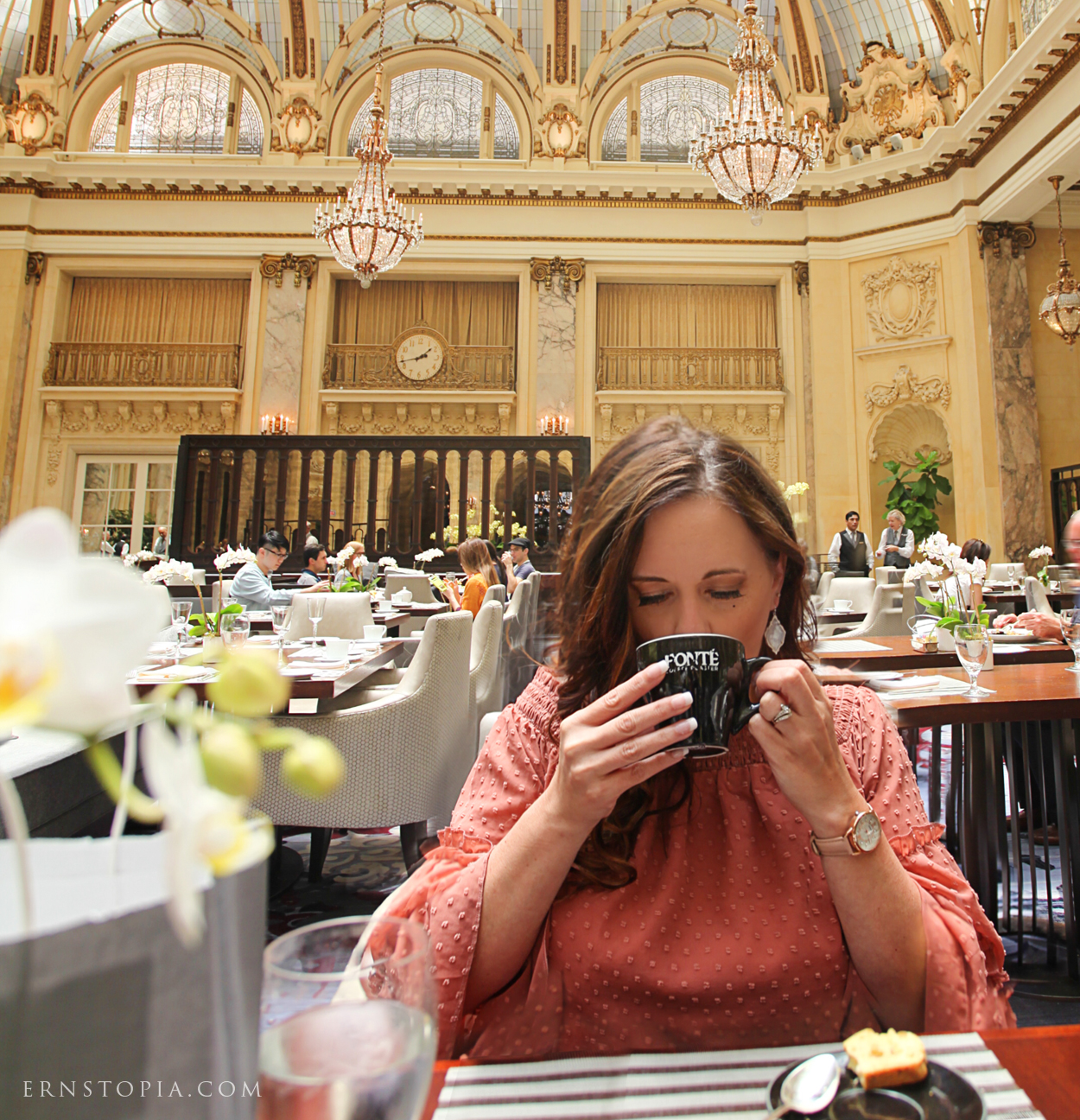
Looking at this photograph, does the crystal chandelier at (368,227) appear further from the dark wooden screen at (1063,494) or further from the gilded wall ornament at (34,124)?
the dark wooden screen at (1063,494)

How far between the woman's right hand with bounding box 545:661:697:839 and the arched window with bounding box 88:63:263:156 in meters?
15.8

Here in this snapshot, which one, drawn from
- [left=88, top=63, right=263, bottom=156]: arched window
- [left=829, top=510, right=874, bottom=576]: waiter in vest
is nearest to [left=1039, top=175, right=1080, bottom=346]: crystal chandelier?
[left=829, top=510, right=874, bottom=576]: waiter in vest

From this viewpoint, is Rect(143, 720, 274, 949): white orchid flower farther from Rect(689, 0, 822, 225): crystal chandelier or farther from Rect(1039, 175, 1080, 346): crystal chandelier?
Rect(1039, 175, 1080, 346): crystal chandelier

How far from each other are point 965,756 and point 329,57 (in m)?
15.1

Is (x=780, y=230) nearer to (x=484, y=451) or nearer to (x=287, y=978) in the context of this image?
(x=484, y=451)

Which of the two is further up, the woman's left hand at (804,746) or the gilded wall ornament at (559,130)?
the gilded wall ornament at (559,130)

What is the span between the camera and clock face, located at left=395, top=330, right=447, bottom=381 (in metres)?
13.7

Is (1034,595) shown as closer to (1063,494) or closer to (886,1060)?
(886,1060)

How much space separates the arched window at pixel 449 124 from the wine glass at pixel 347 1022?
15.3 metres

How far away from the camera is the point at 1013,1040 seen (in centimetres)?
63

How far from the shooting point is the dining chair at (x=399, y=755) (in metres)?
2.49

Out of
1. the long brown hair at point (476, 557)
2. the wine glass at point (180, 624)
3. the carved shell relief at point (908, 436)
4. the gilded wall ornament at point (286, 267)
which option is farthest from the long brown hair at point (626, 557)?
the gilded wall ornament at point (286, 267)

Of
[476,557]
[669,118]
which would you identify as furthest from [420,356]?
[476,557]

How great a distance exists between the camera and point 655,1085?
0.60 meters
